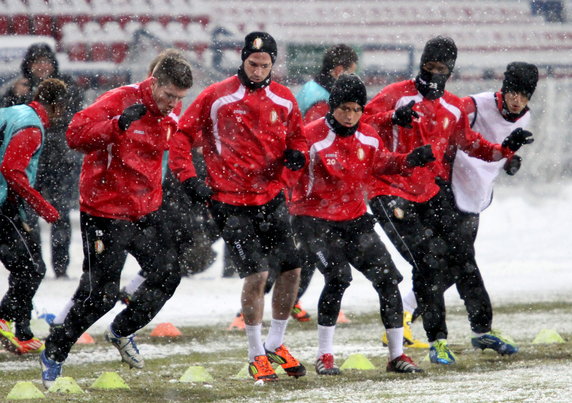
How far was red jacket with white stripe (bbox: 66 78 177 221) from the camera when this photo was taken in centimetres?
612

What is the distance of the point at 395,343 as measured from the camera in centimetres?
669

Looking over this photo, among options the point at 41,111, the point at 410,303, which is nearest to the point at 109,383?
the point at 41,111

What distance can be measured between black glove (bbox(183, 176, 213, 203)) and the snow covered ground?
2.85m

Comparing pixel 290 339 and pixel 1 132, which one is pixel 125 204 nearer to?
pixel 1 132

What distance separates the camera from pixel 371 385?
5.98 m

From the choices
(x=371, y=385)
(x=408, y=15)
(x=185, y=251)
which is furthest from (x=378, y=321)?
(x=408, y=15)

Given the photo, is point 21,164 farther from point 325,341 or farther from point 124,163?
point 325,341

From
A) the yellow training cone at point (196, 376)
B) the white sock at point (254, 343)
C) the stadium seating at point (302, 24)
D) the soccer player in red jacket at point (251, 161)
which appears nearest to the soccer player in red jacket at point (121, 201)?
the soccer player in red jacket at point (251, 161)

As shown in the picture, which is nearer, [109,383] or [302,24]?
[109,383]

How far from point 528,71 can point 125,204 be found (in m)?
2.82

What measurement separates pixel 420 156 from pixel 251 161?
3.34 feet

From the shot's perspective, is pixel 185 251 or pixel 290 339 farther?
pixel 185 251

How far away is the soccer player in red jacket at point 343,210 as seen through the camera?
669 cm

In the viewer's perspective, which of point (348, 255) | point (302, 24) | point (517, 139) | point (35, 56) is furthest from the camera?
point (302, 24)
